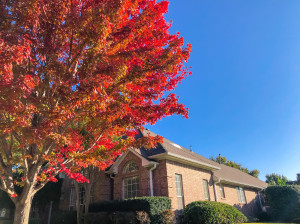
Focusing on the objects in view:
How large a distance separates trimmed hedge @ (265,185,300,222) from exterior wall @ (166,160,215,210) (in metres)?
7.59

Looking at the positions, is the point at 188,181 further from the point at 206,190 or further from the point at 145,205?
the point at 145,205

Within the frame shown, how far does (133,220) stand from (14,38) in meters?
8.46

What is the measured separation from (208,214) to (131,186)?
15.1ft

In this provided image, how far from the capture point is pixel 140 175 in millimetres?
12562

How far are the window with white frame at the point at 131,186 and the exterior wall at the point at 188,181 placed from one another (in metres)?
2.01

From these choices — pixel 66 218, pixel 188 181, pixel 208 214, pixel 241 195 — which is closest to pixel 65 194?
A: pixel 66 218

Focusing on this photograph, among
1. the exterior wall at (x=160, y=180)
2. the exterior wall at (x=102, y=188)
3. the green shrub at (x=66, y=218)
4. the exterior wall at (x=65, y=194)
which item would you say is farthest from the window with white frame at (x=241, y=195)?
the exterior wall at (x=65, y=194)

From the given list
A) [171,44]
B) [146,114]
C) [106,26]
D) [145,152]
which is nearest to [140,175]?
[145,152]

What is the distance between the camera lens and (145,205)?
10.3 meters

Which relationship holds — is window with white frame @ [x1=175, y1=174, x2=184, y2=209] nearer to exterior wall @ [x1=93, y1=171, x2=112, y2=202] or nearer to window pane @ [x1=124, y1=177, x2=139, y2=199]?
window pane @ [x1=124, y1=177, x2=139, y2=199]

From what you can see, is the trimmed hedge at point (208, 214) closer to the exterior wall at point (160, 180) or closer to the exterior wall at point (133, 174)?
the exterior wall at point (160, 180)

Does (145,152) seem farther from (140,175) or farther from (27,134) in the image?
(27,134)

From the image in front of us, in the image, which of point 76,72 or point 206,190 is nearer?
point 76,72

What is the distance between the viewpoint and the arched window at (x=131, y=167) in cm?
1314
